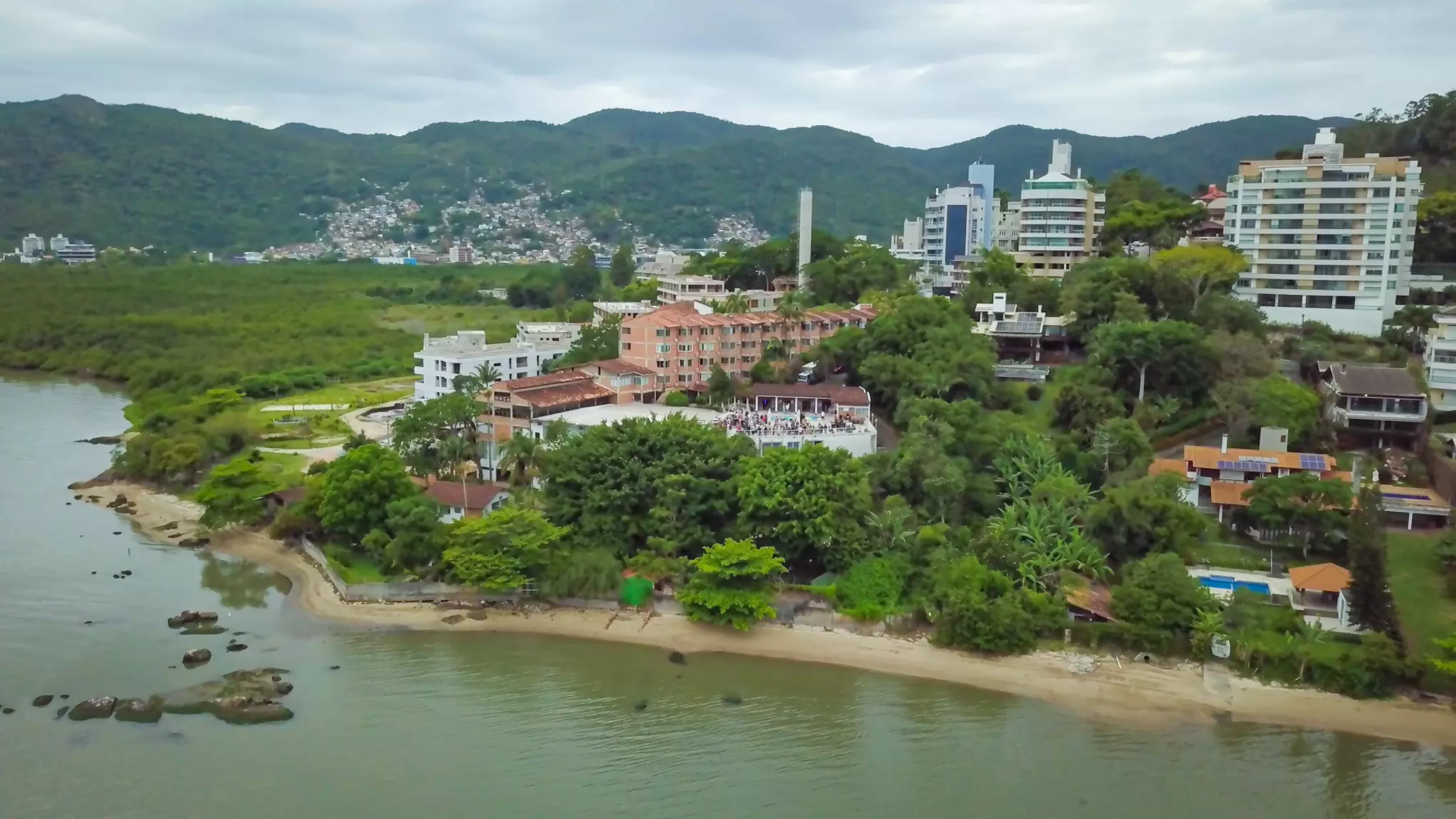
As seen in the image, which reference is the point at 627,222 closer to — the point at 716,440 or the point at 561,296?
the point at 561,296

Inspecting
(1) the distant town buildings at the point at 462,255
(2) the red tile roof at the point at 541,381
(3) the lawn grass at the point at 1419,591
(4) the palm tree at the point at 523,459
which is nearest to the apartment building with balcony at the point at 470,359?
(2) the red tile roof at the point at 541,381

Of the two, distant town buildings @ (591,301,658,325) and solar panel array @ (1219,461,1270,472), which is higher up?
distant town buildings @ (591,301,658,325)

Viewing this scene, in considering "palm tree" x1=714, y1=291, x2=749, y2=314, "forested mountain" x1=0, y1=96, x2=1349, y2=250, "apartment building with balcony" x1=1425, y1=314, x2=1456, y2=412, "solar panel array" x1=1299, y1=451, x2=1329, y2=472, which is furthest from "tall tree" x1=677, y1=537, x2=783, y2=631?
"forested mountain" x1=0, y1=96, x2=1349, y2=250

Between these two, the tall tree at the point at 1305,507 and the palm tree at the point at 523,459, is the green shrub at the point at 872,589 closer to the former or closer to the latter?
the palm tree at the point at 523,459

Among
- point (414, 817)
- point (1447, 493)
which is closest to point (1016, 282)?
point (1447, 493)

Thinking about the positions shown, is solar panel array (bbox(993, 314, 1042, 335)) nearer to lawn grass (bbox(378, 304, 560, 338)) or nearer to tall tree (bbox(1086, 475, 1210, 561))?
tall tree (bbox(1086, 475, 1210, 561))

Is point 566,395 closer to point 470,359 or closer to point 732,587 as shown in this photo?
point 470,359

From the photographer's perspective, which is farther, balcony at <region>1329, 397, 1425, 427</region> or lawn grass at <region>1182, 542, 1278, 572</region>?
balcony at <region>1329, 397, 1425, 427</region>

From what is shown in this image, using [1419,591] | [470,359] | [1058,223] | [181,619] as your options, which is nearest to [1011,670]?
[1419,591]

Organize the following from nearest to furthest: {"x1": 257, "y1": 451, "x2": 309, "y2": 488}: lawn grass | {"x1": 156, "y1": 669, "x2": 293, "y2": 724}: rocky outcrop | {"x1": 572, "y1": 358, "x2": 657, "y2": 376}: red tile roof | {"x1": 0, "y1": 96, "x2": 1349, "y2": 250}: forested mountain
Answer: {"x1": 156, "y1": 669, "x2": 293, "y2": 724}: rocky outcrop, {"x1": 257, "y1": 451, "x2": 309, "y2": 488}: lawn grass, {"x1": 572, "y1": 358, "x2": 657, "y2": 376}: red tile roof, {"x1": 0, "y1": 96, "x2": 1349, "y2": 250}: forested mountain
